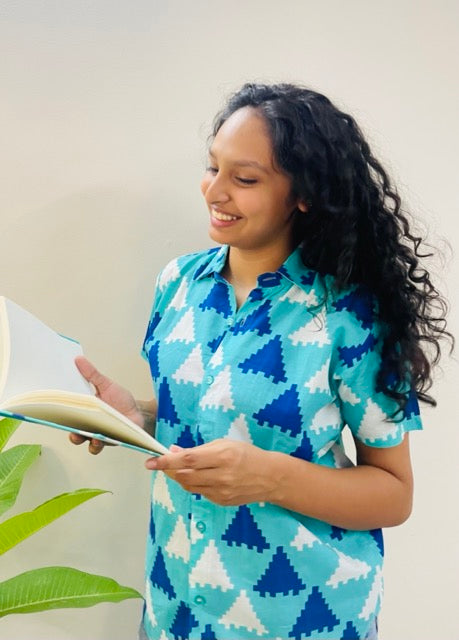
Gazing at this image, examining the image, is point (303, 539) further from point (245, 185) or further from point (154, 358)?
point (245, 185)

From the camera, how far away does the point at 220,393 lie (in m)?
1.02

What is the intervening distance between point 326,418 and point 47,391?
430mm

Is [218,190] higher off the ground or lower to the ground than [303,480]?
higher

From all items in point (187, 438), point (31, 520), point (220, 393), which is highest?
point (220, 393)

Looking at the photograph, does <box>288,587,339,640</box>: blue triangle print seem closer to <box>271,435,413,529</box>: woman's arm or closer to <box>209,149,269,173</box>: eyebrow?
<box>271,435,413,529</box>: woman's arm

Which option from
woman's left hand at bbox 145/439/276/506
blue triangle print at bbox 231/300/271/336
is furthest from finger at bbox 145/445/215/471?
blue triangle print at bbox 231/300/271/336

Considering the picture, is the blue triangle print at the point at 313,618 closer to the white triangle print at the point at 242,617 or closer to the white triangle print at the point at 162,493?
the white triangle print at the point at 242,617

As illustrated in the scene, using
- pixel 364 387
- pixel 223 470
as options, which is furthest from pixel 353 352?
pixel 223 470

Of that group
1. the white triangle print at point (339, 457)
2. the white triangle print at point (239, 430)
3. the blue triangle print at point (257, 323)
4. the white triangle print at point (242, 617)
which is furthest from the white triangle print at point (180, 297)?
the white triangle print at point (242, 617)

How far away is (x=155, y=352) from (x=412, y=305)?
42 cm

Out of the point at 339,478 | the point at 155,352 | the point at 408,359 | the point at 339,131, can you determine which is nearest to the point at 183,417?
the point at 155,352

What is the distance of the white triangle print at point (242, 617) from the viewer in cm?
102

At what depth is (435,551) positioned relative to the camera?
5.10 feet

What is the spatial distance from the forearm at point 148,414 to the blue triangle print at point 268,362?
0.27 meters
